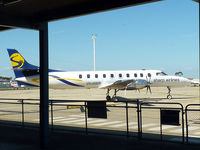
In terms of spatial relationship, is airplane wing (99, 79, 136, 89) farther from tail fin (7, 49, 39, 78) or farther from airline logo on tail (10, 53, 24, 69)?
airline logo on tail (10, 53, 24, 69)

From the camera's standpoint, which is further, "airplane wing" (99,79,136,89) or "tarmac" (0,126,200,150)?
"airplane wing" (99,79,136,89)

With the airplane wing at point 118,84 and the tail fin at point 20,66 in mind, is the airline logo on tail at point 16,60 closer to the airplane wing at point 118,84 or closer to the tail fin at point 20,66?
the tail fin at point 20,66

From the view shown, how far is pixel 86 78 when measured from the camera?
1169 inches

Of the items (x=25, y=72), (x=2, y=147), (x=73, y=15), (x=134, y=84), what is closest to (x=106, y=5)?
(x=73, y=15)

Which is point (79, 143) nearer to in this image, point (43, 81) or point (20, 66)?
point (43, 81)

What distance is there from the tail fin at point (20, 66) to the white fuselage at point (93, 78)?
0.60m

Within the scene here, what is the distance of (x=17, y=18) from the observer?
8.11 m

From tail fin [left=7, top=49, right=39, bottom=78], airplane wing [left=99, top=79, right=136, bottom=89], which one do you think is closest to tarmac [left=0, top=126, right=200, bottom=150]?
airplane wing [left=99, top=79, right=136, bottom=89]

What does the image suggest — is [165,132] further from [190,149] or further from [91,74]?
[91,74]

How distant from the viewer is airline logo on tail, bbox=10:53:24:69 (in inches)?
1158

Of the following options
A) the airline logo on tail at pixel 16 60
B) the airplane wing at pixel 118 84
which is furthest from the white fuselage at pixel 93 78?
the airline logo on tail at pixel 16 60

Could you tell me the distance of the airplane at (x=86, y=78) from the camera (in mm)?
28953

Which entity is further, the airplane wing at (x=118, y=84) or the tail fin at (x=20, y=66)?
the tail fin at (x=20, y=66)

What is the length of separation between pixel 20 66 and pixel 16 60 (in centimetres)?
98
